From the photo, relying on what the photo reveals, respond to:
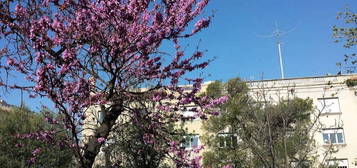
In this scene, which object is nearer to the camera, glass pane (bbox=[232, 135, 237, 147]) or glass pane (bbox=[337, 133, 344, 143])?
glass pane (bbox=[232, 135, 237, 147])

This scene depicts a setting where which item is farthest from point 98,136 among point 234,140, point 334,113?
point 334,113

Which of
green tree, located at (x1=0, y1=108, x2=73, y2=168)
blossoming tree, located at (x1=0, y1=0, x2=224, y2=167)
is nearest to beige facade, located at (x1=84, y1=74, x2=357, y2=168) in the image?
green tree, located at (x1=0, y1=108, x2=73, y2=168)

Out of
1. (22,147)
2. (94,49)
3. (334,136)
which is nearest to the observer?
(94,49)

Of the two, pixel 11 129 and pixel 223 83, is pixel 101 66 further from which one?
pixel 223 83

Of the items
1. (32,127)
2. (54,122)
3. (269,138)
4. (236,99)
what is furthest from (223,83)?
(54,122)

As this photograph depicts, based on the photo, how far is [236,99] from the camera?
2444cm

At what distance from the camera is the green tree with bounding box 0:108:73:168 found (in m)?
16.8

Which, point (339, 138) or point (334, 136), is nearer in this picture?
point (334, 136)

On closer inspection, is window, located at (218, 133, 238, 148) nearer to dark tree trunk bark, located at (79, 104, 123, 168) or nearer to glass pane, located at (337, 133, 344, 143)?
glass pane, located at (337, 133, 344, 143)

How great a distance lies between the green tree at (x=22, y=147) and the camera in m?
16.8

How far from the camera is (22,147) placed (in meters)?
16.4

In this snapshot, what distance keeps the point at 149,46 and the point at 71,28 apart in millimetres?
1468

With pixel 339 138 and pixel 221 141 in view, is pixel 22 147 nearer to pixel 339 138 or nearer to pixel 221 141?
pixel 221 141

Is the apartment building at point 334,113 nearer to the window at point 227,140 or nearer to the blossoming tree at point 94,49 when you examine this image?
the window at point 227,140
